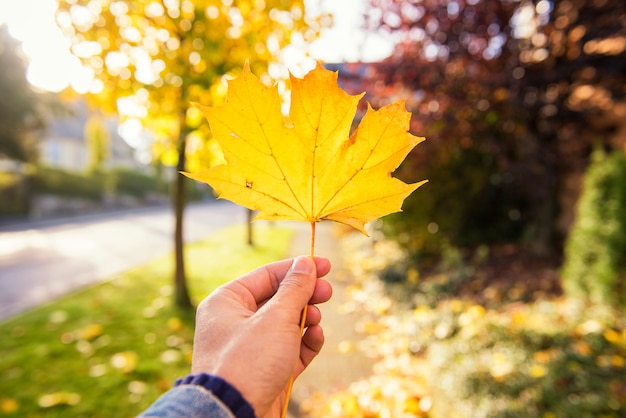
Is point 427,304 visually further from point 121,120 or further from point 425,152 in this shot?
point 121,120

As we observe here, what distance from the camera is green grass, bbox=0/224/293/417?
3375 mm

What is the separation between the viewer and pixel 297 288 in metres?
1.04

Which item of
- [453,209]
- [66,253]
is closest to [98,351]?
[453,209]

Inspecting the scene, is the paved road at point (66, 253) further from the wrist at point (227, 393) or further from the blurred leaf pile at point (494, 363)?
the wrist at point (227, 393)

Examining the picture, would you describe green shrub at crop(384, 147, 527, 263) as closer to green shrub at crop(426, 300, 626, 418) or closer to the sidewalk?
the sidewalk

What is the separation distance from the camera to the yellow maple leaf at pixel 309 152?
2.84 ft

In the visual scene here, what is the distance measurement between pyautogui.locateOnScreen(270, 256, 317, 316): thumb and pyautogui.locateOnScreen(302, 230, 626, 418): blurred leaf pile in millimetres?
2255

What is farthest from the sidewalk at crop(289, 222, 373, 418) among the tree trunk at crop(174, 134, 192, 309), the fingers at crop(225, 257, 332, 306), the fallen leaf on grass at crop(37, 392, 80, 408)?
the fingers at crop(225, 257, 332, 306)

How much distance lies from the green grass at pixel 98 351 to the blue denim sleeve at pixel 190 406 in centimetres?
299

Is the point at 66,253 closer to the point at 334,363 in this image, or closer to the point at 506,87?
the point at 334,363

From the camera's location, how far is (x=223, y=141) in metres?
0.91

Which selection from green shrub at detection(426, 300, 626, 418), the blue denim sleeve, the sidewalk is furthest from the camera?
the sidewalk

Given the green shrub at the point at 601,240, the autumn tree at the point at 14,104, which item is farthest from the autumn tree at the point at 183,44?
the autumn tree at the point at 14,104

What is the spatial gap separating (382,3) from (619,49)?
12.7ft
